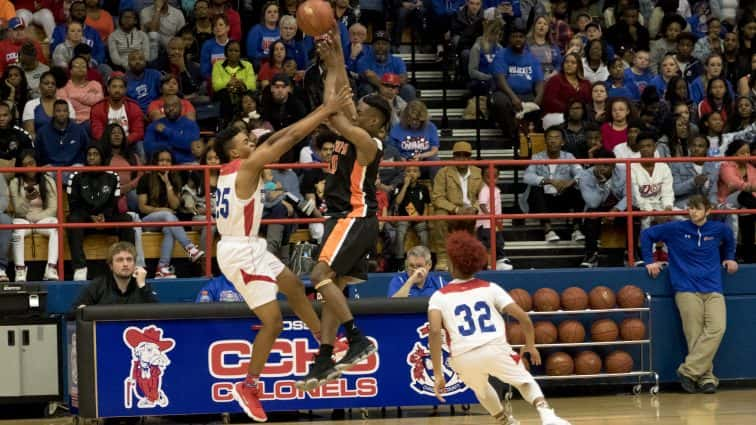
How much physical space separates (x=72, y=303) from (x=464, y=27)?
25.2 feet

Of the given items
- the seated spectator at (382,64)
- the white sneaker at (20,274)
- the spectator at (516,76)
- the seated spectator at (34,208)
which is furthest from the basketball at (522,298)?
the white sneaker at (20,274)

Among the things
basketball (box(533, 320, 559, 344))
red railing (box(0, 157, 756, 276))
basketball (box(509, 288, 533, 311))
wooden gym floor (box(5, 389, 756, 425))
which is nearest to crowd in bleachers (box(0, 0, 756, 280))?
red railing (box(0, 157, 756, 276))

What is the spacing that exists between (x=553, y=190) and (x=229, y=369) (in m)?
4.68

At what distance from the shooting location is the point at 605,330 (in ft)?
50.0

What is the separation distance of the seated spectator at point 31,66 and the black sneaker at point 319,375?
835 cm

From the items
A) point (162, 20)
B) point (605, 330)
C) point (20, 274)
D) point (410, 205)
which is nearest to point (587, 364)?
point (605, 330)

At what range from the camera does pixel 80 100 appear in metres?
17.3

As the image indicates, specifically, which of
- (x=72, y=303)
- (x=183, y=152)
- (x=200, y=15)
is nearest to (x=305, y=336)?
(x=72, y=303)

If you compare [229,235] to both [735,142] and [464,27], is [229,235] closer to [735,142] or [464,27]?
[735,142]

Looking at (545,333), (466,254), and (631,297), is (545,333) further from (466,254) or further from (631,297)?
(466,254)

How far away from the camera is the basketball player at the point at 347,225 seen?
34.6ft

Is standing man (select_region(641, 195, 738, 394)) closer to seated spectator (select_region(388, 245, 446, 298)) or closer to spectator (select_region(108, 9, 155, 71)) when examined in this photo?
seated spectator (select_region(388, 245, 446, 298))

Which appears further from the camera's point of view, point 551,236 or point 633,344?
point 551,236

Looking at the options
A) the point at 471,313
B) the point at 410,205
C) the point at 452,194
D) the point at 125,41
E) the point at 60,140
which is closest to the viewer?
the point at 471,313
